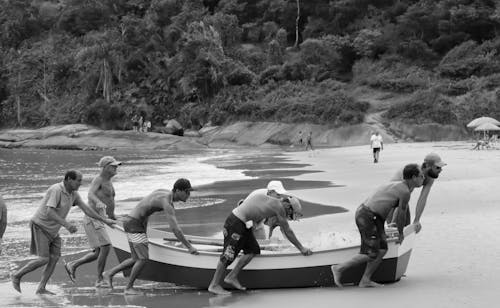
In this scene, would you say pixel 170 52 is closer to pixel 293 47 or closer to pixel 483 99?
pixel 293 47

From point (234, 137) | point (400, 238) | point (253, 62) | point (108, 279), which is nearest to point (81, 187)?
point (108, 279)

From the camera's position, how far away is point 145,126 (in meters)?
58.1

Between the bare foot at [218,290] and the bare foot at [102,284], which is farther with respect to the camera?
the bare foot at [102,284]

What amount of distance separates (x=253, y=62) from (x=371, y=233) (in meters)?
55.5

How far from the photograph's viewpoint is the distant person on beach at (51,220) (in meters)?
8.08

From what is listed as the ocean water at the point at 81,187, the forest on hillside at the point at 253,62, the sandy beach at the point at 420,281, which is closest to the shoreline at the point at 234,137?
the forest on hillside at the point at 253,62

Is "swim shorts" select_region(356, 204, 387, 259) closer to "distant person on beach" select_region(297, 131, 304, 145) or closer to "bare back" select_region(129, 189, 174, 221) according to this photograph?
"bare back" select_region(129, 189, 174, 221)

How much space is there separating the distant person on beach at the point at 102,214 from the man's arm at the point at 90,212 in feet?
0.85

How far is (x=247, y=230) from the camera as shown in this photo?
802 centimetres

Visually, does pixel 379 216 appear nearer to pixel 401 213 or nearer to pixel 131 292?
pixel 401 213

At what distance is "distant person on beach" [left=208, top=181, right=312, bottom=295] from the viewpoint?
25.8 ft

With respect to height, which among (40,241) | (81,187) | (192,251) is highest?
(40,241)

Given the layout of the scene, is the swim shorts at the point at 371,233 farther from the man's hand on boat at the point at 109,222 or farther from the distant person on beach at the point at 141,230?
the man's hand on boat at the point at 109,222

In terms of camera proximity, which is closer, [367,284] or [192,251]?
[367,284]
